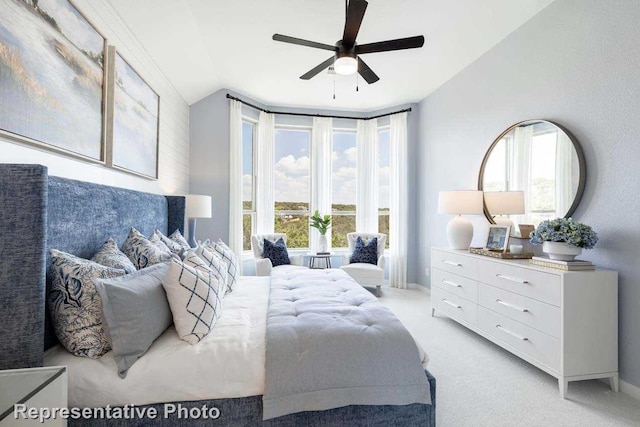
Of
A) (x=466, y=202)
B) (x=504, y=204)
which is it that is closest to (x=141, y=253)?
(x=466, y=202)

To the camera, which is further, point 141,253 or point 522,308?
point 522,308

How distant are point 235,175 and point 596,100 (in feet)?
13.1

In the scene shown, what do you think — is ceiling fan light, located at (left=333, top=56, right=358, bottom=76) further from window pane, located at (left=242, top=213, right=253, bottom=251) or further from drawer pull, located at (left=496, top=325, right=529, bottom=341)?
window pane, located at (left=242, top=213, right=253, bottom=251)

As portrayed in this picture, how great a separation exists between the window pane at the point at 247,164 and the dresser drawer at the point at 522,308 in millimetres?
3505

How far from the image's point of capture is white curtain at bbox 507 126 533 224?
2.84m

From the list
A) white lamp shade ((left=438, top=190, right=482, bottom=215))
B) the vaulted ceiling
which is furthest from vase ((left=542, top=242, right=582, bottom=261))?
the vaulted ceiling

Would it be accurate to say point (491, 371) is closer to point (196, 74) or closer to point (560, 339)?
point (560, 339)

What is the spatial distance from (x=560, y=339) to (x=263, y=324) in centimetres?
192

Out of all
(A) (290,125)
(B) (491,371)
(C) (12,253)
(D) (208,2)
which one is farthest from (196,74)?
(B) (491,371)

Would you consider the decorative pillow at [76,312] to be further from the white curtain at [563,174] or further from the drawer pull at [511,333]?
the white curtain at [563,174]

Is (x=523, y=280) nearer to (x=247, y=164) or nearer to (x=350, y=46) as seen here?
(x=350, y=46)

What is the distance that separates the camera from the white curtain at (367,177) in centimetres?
527

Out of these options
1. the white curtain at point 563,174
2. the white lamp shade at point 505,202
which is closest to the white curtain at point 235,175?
A: the white lamp shade at point 505,202

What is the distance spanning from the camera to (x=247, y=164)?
5000 millimetres
